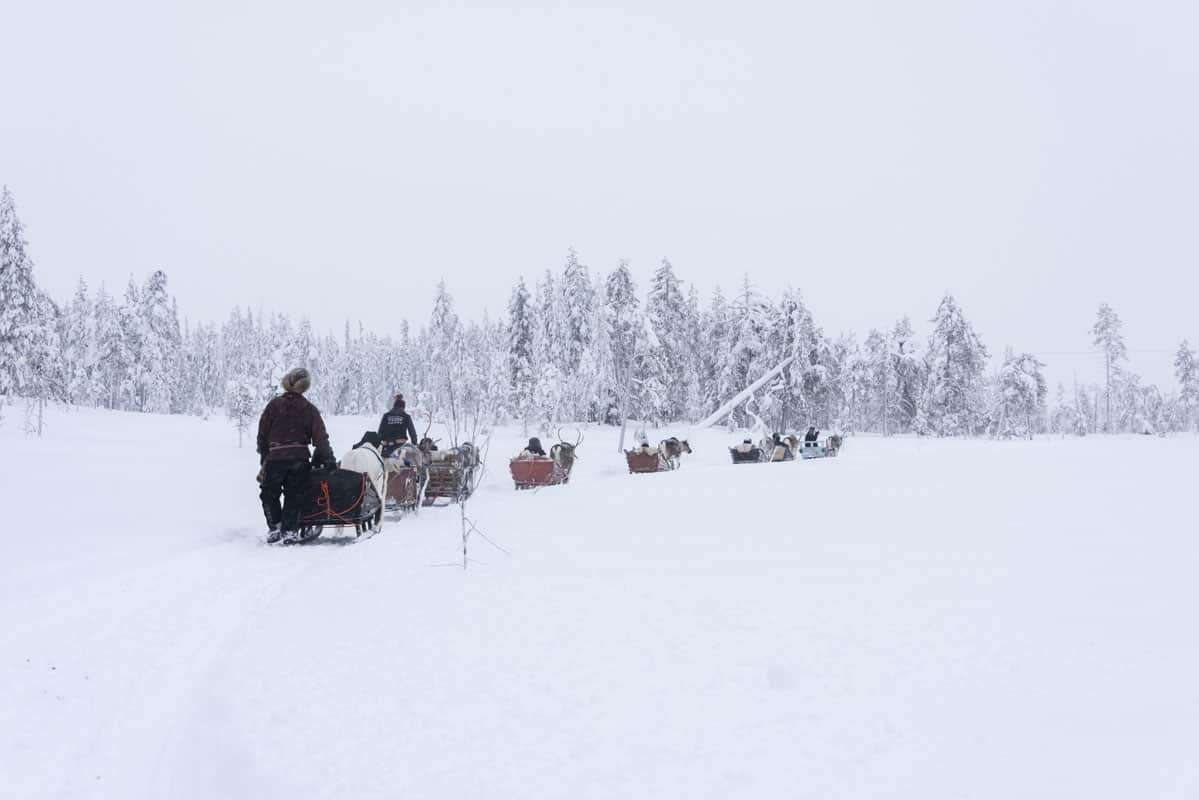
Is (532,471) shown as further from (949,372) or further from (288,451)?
(949,372)

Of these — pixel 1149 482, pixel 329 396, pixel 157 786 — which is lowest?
pixel 157 786

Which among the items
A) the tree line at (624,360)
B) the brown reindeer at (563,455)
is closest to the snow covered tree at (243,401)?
the tree line at (624,360)

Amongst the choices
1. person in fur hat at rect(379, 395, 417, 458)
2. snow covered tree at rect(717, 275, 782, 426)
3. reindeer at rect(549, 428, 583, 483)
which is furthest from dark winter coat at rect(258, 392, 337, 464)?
snow covered tree at rect(717, 275, 782, 426)

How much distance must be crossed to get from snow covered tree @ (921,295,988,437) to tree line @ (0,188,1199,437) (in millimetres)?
111

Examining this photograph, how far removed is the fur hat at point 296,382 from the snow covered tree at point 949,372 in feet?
174

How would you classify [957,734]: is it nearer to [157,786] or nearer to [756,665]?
[756,665]

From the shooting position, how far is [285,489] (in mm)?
8266

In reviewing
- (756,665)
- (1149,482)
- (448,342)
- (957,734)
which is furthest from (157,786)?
(448,342)

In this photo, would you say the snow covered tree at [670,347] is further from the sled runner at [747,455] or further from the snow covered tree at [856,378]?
the sled runner at [747,455]

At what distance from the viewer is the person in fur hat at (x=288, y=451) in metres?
8.12

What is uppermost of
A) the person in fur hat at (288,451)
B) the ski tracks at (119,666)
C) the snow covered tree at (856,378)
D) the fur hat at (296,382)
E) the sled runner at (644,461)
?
the snow covered tree at (856,378)

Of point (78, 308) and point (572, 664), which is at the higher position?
point (78, 308)

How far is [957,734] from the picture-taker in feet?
10.6

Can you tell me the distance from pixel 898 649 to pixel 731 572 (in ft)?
6.28
